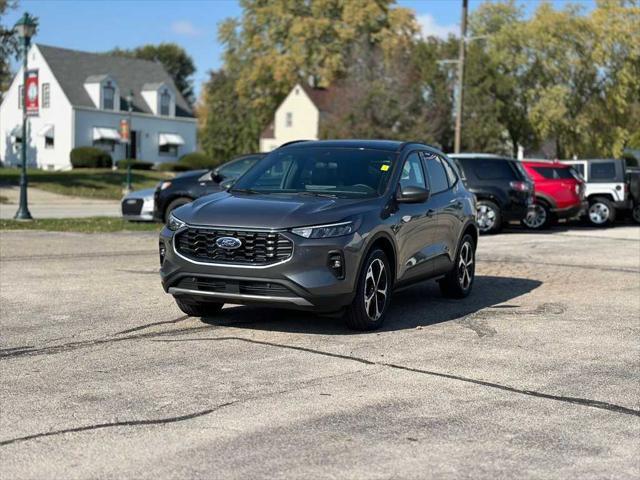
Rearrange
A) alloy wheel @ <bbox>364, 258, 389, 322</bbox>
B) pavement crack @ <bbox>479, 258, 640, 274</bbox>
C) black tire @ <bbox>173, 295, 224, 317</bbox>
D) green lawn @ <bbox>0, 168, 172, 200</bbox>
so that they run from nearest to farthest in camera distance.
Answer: alloy wheel @ <bbox>364, 258, 389, 322</bbox>
black tire @ <bbox>173, 295, 224, 317</bbox>
pavement crack @ <bbox>479, 258, 640, 274</bbox>
green lawn @ <bbox>0, 168, 172, 200</bbox>

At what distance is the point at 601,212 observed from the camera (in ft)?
85.0

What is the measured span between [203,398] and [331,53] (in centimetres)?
6804

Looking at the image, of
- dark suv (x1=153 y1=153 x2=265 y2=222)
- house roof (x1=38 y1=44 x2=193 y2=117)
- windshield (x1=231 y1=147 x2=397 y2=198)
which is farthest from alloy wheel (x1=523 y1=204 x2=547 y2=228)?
house roof (x1=38 y1=44 x2=193 y2=117)

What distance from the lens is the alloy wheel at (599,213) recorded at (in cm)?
2578

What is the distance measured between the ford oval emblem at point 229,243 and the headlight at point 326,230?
46 cm

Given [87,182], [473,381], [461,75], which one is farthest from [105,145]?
[473,381]

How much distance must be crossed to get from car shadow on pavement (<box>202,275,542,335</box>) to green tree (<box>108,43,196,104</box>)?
10198cm

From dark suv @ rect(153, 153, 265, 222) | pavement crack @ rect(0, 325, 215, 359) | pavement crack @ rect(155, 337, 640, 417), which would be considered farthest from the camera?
dark suv @ rect(153, 153, 265, 222)

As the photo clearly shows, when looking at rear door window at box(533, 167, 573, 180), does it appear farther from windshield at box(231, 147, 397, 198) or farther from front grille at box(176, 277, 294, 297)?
front grille at box(176, 277, 294, 297)

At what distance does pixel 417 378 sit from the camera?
6.65 metres

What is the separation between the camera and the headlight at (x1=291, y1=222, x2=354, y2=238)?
7840 mm

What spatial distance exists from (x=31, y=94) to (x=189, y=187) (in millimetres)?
5860

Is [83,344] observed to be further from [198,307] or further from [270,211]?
[270,211]

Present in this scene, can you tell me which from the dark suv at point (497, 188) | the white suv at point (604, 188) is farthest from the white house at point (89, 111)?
the dark suv at point (497, 188)
